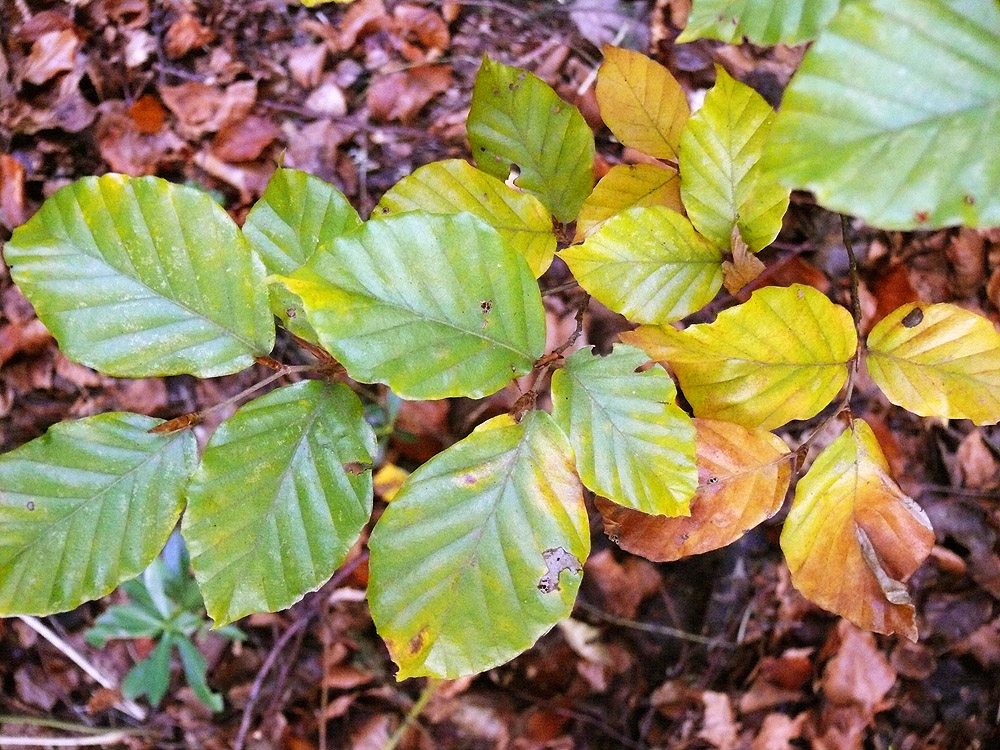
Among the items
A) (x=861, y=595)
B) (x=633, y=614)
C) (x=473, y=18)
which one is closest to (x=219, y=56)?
(x=473, y=18)

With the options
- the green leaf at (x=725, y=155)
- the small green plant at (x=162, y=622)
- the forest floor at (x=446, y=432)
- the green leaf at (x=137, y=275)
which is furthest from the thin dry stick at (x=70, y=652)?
the green leaf at (x=725, y=155)

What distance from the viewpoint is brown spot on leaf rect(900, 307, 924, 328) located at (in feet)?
2.23

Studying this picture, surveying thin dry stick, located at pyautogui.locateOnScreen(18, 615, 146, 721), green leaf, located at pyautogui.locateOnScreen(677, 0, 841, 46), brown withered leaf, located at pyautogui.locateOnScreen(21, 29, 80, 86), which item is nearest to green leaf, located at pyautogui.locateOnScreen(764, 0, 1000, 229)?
green leaf, located at pyautogui.locateOnScreen(677, 0, 841, 46)

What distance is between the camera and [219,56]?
5.51ft

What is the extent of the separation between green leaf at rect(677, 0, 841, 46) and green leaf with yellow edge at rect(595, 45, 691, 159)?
0.22 metres

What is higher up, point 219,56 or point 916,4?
point 916,4

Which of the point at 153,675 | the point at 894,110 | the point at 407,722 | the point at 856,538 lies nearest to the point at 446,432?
the point at 407,722

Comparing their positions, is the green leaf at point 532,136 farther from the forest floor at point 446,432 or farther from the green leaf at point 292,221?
the forest floor at point 446,432

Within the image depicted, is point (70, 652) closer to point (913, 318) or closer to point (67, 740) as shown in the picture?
point (67, 740)

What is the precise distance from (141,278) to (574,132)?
18.6 inches

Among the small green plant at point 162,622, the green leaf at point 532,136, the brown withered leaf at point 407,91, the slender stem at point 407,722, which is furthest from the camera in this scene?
the brown withered leaf at point 407,91

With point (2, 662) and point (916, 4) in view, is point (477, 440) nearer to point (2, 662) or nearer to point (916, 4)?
point (916, 4)

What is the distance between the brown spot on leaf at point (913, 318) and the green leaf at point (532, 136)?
0.36m

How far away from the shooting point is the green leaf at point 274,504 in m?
0.62
